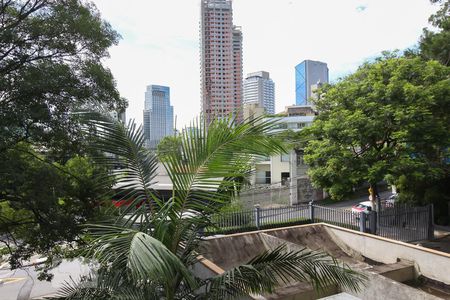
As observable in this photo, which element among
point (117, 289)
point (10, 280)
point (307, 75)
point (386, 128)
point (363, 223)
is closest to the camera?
point (117, 289)

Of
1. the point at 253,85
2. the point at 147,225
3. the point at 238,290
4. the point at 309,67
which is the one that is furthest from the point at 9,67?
the point at 309,67

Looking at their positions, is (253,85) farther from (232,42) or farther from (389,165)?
(389,165)

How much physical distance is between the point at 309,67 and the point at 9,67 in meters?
68.1

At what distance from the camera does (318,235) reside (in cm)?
1161

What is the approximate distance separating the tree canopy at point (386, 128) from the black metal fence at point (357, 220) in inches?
84.6

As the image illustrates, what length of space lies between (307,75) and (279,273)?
67.4 metres

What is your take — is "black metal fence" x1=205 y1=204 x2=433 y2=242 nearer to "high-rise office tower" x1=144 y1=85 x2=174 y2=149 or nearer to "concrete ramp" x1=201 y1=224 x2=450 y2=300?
"concrete ramp" x1=201 y1=224 x2=450 y2=300

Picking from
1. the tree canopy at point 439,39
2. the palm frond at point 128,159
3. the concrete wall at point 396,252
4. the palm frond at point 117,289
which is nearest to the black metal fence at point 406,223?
the concrete wall at point 396,252

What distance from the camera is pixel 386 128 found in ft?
38.1

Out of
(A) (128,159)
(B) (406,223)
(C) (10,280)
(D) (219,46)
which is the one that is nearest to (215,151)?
(A) (128,159)

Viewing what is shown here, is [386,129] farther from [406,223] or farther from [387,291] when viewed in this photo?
[387,291]

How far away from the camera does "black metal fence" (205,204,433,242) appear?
43.8 feet

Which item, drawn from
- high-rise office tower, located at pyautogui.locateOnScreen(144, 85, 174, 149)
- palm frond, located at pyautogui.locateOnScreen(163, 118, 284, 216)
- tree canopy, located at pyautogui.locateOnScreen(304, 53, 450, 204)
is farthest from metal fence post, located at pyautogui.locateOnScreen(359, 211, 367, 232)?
palm frond, located at pyautogui.locateOnScreen(163, 118, 284, 216)

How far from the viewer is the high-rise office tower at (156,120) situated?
405 centimetres
